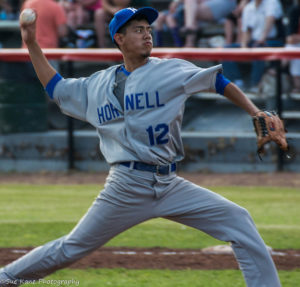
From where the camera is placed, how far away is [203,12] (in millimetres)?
13656

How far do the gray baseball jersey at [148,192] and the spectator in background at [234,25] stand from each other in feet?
29.0

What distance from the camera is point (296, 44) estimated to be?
1262 cm

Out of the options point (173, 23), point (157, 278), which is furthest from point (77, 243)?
point (173, 23)

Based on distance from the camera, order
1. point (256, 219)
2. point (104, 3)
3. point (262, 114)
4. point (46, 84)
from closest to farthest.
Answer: point (262, 114), point (46, 84), point (256, 219), point (104, 3)

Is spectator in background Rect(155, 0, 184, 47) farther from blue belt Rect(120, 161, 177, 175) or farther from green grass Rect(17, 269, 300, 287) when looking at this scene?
blue belt Rect(120, 161, 177, 175)

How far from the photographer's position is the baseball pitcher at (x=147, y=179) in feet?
15.1

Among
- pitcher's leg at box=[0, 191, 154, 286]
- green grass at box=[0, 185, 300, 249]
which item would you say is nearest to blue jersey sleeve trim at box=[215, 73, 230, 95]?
pitcher's leg at box=[0, 191, 154, 286]

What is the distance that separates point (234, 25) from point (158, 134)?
9171 mm

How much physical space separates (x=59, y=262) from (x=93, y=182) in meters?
7.39

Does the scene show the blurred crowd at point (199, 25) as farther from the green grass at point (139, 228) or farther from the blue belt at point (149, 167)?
the blue belt at point (149, 167)

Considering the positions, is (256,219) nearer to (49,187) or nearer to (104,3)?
(49,187)

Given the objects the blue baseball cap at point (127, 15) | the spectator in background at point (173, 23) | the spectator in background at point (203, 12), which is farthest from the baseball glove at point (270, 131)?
the spectator in background at point (173, 23)

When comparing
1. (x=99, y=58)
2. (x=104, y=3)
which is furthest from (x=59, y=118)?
(x=104, y=3)

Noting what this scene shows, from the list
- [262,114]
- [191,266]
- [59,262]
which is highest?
[262,114]
